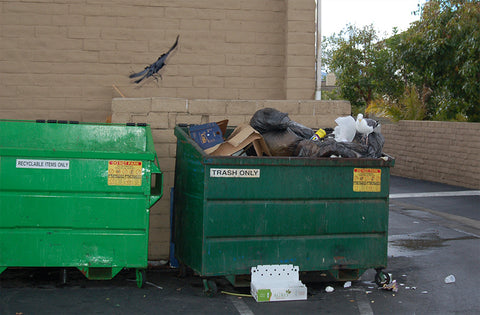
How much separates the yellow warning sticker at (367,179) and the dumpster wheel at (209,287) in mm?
1697

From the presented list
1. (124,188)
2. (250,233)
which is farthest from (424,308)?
(124,188)

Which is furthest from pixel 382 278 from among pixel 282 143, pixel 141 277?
pixel 141 277

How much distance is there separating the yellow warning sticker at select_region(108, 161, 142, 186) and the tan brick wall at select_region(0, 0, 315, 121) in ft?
8.06

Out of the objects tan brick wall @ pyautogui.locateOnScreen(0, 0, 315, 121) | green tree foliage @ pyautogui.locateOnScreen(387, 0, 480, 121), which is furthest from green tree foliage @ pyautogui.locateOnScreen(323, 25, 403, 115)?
tan brick wall @ pyautogui.locateOnScreen(0, 0, 315, 121)

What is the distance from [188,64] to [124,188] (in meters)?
2.96

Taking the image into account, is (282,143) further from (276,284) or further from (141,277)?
(141,277)

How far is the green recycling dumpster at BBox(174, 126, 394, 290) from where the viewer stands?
5.49 metres

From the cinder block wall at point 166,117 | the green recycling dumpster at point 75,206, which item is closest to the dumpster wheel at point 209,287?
the green recycling dumpster at point 75,206

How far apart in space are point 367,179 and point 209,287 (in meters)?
1.91

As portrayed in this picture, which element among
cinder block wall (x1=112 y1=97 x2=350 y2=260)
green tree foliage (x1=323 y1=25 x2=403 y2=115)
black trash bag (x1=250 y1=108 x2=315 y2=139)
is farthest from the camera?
green tree foliage (x1=323 y1=25 x2=403 y2=115)

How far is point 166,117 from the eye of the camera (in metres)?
6.98

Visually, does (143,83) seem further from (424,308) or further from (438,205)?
(438,205)

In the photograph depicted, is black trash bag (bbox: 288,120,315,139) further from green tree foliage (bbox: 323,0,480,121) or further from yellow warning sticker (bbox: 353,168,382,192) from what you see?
green tree foliage (bbox: 323,0,480,121)

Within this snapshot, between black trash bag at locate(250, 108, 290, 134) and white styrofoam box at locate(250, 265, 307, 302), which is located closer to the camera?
white styrofoam box at locate(250, 265, 307, 302)
